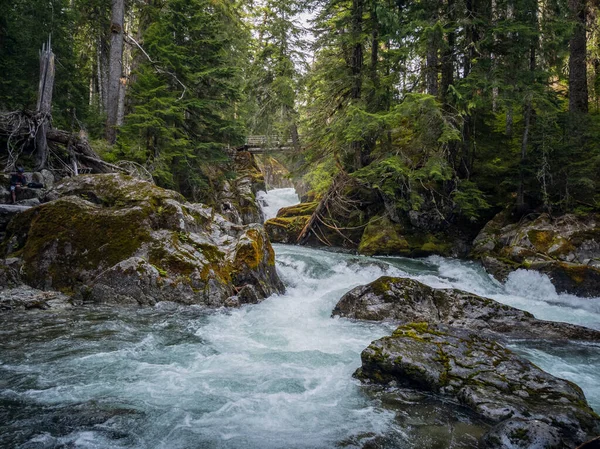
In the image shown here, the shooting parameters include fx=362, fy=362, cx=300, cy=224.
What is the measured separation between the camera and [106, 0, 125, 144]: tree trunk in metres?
14.5

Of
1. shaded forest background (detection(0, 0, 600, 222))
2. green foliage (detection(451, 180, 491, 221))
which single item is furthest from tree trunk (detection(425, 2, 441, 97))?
green foliage (detection(451, 180, 491, 221))

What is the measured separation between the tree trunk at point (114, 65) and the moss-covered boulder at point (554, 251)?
15.0 metres

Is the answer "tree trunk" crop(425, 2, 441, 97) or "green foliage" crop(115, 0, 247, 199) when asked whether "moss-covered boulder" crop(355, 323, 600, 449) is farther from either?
"green foliage" crop(115, 0, 247, 199)

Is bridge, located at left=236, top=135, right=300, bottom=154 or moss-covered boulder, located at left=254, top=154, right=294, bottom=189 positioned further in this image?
moss-covered boulder, located at left=254, top=154, right=294, bottom=189

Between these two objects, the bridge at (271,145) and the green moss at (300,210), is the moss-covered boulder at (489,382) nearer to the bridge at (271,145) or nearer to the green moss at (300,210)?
the green moss at (300,210)

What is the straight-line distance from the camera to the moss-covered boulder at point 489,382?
3.42m

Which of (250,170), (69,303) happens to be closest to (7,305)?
(69,303)

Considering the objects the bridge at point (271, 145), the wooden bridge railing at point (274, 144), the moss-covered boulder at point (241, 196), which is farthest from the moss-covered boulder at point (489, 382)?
the wooden bridge railing at point (274, 144)

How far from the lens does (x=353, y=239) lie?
17.1m

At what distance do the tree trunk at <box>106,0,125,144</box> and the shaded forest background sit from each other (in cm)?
6

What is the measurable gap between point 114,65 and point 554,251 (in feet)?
57.3

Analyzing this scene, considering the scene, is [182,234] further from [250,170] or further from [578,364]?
[250,170]

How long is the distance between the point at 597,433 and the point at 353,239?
13.7 meters

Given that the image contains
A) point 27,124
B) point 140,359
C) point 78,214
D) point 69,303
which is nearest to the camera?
point 140,359
